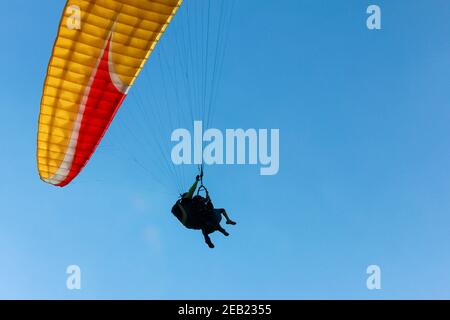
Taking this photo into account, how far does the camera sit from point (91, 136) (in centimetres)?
1611

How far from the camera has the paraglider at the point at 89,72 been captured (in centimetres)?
1449

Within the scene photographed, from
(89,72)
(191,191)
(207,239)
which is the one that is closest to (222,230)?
(207,239)

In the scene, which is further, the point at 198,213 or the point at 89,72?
the point at 89,72

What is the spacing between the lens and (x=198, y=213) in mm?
14258

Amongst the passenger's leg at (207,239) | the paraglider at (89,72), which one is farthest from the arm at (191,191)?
the paraglider at (89,72)

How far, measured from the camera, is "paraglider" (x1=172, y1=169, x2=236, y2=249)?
14250 mm

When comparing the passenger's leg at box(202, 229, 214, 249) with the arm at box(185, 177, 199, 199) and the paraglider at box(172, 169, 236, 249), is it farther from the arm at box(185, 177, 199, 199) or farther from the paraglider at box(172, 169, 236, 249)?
the arm at box(185, 177, 199, 199)

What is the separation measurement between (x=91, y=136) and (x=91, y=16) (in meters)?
3.01

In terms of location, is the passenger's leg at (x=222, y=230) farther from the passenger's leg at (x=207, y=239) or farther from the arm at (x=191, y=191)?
the arm at (x=191, y=191)

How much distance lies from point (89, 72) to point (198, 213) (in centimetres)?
409

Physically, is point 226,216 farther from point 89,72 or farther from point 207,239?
point 89,72

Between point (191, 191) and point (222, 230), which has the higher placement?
point (191, 191)
